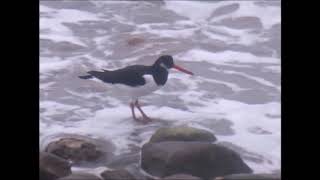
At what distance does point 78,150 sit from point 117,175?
385 millimetres

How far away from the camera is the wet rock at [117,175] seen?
3.09m

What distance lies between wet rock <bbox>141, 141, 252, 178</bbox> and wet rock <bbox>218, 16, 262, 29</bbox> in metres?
2.92

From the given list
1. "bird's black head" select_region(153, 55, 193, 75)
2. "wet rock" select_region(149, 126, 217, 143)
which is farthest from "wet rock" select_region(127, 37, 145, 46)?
"wet rock" select_region(149, 126, 217, 143)

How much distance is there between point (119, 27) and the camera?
227 inches

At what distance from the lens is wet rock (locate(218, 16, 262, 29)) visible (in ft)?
19.7

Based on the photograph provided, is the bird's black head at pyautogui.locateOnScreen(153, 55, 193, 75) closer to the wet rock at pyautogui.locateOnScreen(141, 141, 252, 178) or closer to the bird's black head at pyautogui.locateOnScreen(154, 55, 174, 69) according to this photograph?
the bird's black head at pyautogui.locateOnScreen(154, 55, 174, 69)

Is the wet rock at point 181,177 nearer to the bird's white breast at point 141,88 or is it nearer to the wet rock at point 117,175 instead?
the wet rock at point 117,175

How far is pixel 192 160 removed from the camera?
317 centimetres

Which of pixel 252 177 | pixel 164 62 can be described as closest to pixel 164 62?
pixel 164 62

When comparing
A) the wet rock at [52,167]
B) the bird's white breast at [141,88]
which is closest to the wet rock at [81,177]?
the wet rock at [52,167]

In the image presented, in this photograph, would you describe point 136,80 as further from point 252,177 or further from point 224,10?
point 224,10
